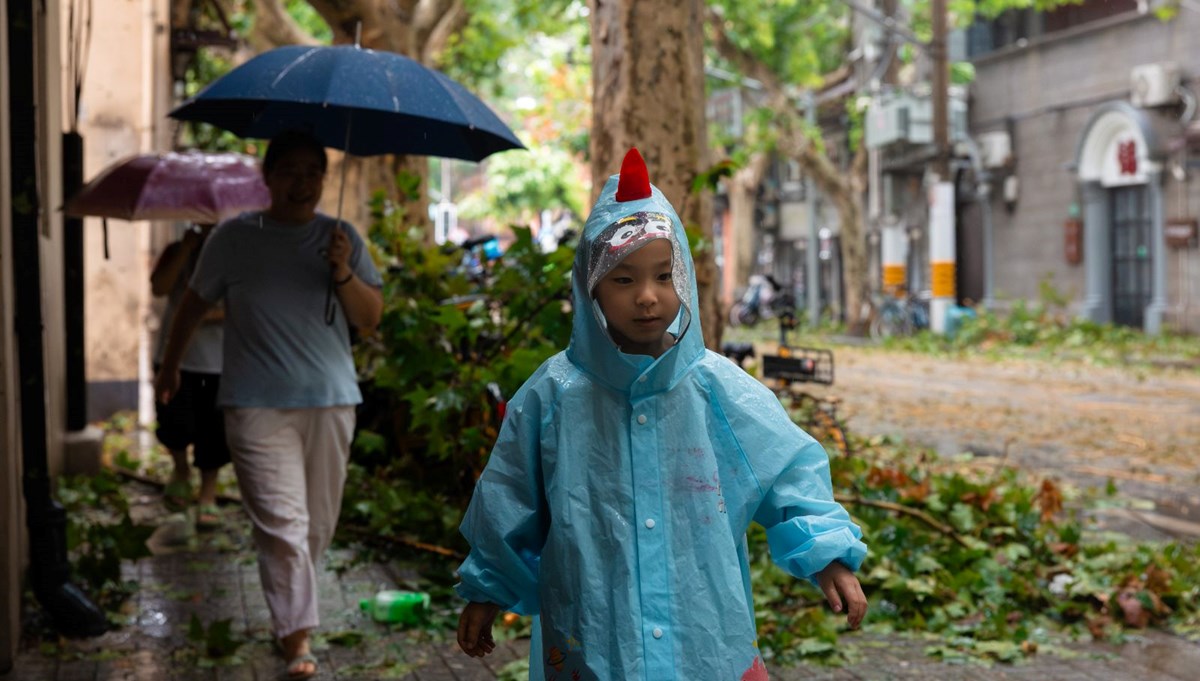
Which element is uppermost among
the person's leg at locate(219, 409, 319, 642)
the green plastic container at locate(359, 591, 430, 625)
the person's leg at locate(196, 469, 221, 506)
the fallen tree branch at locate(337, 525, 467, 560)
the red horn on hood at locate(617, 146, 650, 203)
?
the red horn on hood at locate(617, 146, 650, 203)

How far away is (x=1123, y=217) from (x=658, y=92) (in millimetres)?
20616

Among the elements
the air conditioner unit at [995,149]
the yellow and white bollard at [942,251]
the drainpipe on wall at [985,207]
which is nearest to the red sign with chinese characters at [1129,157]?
the yellow and white bollard at [942,251]

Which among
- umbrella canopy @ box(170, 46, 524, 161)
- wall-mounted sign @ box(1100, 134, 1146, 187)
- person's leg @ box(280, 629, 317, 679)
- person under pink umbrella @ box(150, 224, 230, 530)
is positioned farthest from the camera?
wall-mounted sign @ box(1100, 134, 1146, 187)

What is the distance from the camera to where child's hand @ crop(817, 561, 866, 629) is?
286cm

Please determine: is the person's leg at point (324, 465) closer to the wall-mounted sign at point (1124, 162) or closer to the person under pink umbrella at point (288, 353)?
the person under pink umbrella at point (288, 353)

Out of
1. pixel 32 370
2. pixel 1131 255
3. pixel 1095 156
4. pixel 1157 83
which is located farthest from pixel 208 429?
pixel 1095 156

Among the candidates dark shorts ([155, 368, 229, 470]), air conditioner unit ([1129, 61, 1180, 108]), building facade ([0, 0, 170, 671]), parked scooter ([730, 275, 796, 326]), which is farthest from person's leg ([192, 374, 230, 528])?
parked scooter ([730, 275, 796, 326])

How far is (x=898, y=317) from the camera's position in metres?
28.5

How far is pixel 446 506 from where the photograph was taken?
711 centimetres

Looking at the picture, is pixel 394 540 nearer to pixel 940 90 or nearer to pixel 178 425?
pixel 178 425

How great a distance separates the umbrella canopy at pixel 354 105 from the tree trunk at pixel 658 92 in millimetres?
1526

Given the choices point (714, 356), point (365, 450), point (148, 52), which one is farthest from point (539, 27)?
point (714, 356)

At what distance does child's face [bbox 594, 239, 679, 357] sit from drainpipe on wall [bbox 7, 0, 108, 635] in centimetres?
332

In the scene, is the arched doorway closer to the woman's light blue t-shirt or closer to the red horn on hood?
the woman's light blue t-shirt
